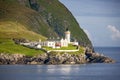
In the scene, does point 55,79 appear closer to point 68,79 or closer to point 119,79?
point 68,79

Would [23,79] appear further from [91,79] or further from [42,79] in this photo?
[91,79]

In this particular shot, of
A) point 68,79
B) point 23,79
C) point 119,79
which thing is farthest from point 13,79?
point 119,79

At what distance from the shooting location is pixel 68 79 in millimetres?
198375

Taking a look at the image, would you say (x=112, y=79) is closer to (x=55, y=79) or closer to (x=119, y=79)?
(x=119, y=79)

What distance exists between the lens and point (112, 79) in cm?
19962

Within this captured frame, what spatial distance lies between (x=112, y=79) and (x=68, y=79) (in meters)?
11.5

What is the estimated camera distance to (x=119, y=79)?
653 ft

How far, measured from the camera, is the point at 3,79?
192 meters

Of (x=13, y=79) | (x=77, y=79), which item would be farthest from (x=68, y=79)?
(x=13, y=79)

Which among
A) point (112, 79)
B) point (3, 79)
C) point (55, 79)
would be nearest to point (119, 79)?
point (112, 79)

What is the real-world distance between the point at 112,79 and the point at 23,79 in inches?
922

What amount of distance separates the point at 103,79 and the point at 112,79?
2.33 m

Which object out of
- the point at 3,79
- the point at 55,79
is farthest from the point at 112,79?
the point at 3,79

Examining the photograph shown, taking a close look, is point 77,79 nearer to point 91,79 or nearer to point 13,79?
point 91,79
